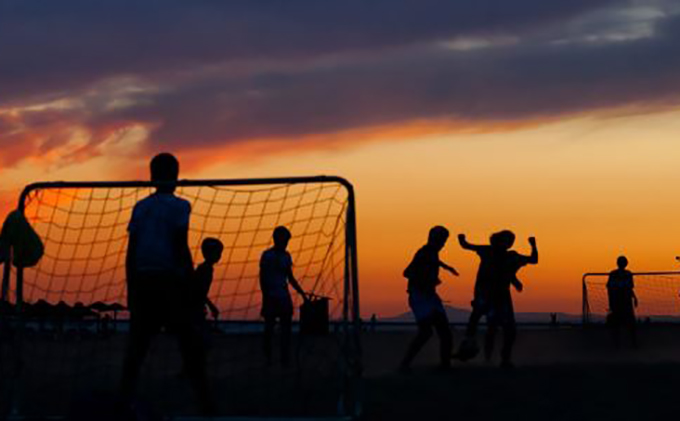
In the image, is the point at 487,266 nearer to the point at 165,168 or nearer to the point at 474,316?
the point at 474,316

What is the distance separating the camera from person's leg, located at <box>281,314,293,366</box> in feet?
47.1

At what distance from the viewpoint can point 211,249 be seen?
1289cm

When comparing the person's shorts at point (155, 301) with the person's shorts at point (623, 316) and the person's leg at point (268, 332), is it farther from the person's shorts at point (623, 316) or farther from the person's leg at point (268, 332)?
the person's shorts at point (623, 316)

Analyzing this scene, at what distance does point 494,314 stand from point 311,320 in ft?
8.63

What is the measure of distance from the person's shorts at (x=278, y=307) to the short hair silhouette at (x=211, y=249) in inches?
64.0

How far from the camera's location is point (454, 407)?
11031 mm

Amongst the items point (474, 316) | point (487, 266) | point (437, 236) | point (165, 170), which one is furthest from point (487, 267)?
point (165, 170)

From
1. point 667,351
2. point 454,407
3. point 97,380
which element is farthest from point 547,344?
point 454,407

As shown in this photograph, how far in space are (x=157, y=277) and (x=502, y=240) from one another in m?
6.50

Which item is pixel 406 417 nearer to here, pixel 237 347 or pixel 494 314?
pixel 494 314

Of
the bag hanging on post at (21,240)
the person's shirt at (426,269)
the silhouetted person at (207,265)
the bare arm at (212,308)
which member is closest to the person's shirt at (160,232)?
the bag hanging on post at (21,240)

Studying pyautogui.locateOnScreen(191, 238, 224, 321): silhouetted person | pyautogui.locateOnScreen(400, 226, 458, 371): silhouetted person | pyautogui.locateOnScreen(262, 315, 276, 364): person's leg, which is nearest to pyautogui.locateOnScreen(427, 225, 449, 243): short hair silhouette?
pyautogui.locateOnScreen(400, 226, 458, 371): silhouetted person

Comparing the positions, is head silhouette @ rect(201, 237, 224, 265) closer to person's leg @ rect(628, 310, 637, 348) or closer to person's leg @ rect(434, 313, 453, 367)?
person's leg @ rect(434, 313, 453, 367)

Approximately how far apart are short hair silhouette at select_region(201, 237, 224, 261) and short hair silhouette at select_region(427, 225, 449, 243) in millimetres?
2416
